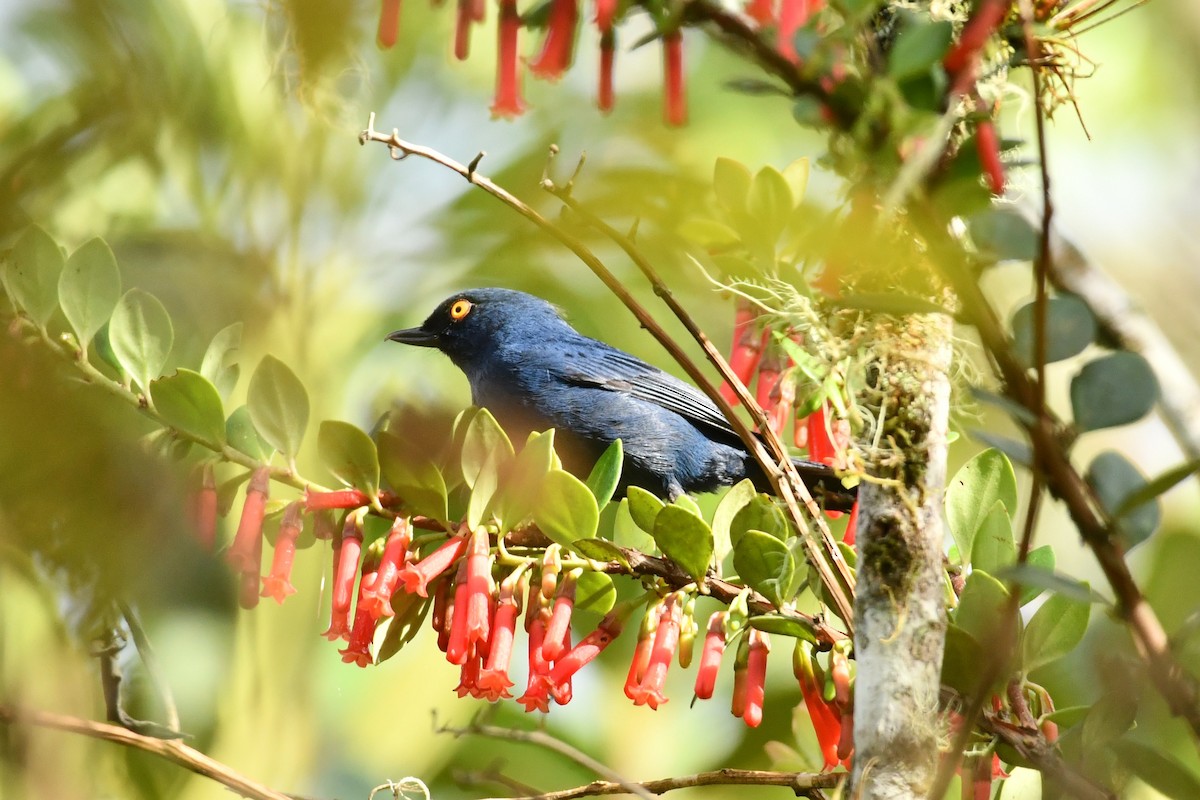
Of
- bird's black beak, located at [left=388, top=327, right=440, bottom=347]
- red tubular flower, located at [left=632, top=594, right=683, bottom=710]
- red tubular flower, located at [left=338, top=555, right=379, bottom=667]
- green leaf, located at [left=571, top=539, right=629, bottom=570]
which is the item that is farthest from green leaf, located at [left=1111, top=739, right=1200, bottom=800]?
bird's black beak, located at [left=388, top=327, right=440, bottom=347]

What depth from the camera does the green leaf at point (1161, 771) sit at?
64.6 inches

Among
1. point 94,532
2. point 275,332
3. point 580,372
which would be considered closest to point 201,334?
point 94,532

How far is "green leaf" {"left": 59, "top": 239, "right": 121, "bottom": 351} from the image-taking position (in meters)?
2.34

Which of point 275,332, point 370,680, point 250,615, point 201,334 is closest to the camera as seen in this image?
point 201,334

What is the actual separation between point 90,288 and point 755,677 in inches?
60.0

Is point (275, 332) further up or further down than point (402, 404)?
further up

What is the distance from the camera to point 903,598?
176 cm

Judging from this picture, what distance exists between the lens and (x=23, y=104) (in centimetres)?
427

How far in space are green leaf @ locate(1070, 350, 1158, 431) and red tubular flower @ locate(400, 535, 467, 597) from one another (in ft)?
4.13

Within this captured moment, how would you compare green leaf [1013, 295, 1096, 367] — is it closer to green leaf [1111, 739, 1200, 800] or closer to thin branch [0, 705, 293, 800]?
green leaf [1111, 739, 1200, 800]

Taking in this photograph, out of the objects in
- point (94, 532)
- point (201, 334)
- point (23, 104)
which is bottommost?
point (94, 532)

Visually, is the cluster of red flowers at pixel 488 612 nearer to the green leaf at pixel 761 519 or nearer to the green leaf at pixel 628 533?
the green leaf at pixel 761 519

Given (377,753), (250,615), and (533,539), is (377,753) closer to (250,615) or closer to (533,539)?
(250,615)

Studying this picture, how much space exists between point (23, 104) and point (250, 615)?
2.21m
